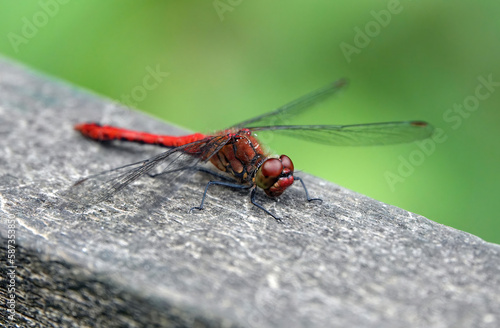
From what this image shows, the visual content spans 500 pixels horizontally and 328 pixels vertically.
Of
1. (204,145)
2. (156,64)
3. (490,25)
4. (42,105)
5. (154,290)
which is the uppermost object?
(490,25)

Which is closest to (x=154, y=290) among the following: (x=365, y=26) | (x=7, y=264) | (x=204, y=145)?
(x=7, y=264)

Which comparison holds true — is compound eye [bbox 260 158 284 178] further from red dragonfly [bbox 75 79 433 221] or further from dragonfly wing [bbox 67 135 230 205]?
dragonfly wing [bbox 67 135 230 205]

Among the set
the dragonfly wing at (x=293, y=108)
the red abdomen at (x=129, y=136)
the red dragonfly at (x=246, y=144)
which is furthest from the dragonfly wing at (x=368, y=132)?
the red abdomen at (x=129, y=136)

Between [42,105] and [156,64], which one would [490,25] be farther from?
[42,105]

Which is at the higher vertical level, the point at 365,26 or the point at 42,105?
the point at 365,26

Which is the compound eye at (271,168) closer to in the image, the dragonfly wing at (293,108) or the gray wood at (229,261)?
the gray wood at (229,261)

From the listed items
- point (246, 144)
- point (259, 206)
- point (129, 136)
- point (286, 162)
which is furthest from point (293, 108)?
point (259, 206)
